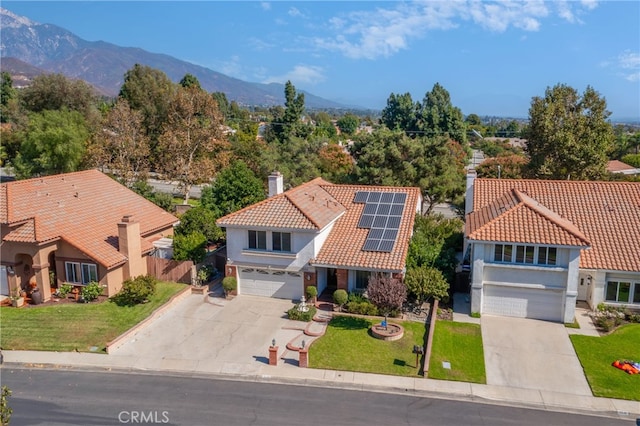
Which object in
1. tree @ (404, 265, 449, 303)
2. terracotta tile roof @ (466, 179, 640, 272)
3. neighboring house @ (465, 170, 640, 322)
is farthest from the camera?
tree @ (404, 265, 449, 303)

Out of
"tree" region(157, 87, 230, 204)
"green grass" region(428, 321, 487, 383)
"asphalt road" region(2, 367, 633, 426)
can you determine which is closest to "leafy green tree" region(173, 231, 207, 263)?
"asphalt road" region(2, 367, 633, 426)

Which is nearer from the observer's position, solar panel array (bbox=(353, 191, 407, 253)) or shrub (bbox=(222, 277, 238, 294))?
solar panel array (bbox=(353, 191, 407, 253))

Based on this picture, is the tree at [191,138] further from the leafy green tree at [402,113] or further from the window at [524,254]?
the leafy green tree at [402,113]

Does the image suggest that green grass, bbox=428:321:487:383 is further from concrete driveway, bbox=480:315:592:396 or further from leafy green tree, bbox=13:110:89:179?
leafy green tree, bbox=13:110:89:179

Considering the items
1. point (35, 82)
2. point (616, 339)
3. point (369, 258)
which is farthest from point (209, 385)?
point (35, 82)

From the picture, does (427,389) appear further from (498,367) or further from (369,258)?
(369,258)

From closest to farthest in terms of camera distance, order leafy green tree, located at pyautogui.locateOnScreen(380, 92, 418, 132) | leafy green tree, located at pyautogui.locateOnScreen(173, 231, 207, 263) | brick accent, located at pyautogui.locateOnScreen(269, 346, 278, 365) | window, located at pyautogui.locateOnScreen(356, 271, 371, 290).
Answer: brick accent, located at pyautogui.locateOnScreen(269, 346, 278, 365)
window, located at pyautogui.locateOnScreen(356, 271, 371, 290)
leafy green tree, located at pyautogui.locateOnScreen(173, 231, 207, 263)
leafy green tree, located at pyautogui.locateOnScreen(380, 92, 418, 132)

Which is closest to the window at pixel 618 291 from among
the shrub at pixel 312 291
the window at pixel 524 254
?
the window at pixel 524 254
